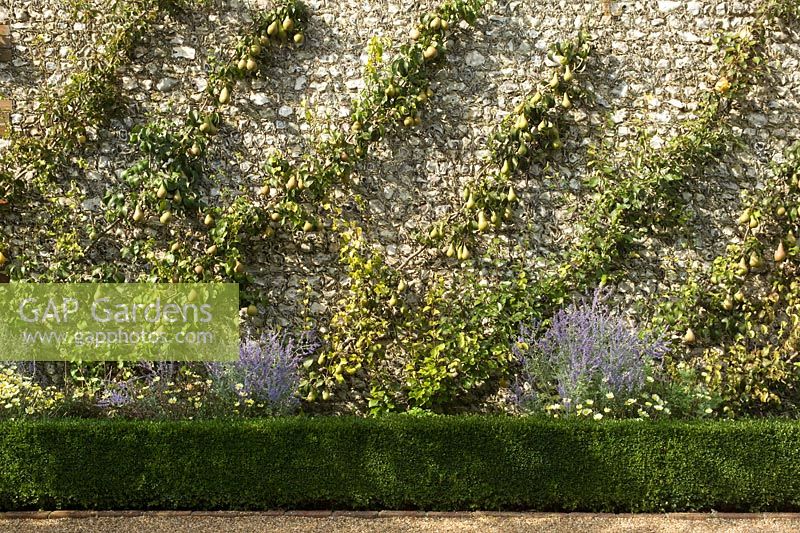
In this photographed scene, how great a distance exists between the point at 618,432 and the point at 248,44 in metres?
2.96

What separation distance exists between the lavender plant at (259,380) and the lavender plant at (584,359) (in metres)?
1.26

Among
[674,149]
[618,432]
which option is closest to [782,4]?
[674,149]

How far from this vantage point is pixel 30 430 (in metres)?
3.96

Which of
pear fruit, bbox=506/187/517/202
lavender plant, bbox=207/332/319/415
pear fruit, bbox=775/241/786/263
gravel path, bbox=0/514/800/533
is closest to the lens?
gravel path, bbox=0/514/800/533

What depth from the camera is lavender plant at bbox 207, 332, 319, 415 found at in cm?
442

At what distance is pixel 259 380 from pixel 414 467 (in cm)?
102

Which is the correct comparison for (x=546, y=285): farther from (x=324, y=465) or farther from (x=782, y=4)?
(x=782, y=4)

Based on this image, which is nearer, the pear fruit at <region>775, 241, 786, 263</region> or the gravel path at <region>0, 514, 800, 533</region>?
the gravel path at <region>0, 514, 800, 533</region>

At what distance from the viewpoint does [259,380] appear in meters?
4.45

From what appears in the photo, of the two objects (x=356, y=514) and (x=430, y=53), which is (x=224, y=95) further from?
(x=356, y=514)
